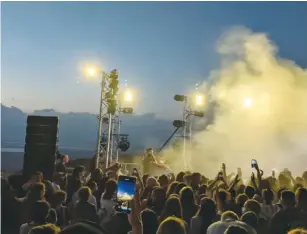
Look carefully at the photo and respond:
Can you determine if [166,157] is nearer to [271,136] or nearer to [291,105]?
[271,136]

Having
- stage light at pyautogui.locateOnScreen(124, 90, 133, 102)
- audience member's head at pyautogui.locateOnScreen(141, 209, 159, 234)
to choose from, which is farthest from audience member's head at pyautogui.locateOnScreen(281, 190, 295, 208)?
stage light at pyautogui.locateOnScreen(124, 90, 133, 102)

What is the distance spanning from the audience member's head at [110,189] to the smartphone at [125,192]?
1024 millimetres

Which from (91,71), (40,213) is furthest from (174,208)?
(91,71)

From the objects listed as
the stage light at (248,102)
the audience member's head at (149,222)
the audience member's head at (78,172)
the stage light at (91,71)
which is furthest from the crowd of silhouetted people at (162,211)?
the stage light at (248,102)

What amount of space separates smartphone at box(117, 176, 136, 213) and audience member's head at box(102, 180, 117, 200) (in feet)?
3.36

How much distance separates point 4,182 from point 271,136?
11.7 m

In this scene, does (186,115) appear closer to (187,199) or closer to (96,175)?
(96,175)

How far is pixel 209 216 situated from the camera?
3.20 meters

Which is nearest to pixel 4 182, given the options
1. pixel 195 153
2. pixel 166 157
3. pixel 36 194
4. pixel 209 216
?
pixel 36 194

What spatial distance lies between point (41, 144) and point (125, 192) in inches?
139

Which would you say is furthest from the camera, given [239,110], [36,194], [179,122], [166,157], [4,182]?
[239,110]

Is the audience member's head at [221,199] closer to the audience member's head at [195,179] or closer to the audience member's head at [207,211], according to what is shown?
the audience member's head at [207,211]

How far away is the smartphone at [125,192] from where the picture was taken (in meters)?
2.60

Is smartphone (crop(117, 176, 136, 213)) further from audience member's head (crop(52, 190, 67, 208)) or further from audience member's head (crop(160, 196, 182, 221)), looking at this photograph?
A: audience member's head (crop(52, 190, 67, 208))
